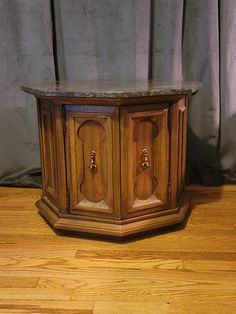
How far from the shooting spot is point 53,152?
1.66 m

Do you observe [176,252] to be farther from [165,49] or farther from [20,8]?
[20,8]

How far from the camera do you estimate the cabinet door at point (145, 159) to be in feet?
4.95

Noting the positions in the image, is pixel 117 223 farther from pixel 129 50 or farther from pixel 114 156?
pixel 129 50

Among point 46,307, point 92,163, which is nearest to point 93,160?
point 92,163

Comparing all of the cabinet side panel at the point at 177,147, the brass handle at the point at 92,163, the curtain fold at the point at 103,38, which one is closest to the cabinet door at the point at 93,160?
the brass handle at the point at 92,163

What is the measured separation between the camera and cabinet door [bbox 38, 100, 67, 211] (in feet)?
5.15

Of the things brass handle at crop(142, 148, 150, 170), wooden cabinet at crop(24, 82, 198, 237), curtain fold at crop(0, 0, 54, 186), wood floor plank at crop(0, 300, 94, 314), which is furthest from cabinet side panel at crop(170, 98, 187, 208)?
curtain fold at crop(0, 0, 54, 186)

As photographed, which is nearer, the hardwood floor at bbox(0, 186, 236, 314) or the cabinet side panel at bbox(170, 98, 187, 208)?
the hardwood floor at bbox(0, 186, 236, 314)

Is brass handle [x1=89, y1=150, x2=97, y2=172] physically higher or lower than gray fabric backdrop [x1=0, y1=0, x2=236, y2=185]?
lower

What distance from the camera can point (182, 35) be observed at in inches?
81.9

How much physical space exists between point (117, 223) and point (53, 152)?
0.42m

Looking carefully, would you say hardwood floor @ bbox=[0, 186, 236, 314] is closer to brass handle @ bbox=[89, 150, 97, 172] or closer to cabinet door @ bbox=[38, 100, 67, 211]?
cabinet door @ bbox=[38, 100, 67, 211]

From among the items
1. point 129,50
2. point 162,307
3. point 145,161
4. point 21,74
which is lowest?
point 162,307

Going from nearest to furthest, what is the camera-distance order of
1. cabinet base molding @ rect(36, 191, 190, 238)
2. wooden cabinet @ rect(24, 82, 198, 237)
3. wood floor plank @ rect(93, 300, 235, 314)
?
wood floor plank @ rect(93, 300, 235, 314)
wooden cabinet @ rect(24, 82, 198, 237)
cabinet base molding @ rect(36, 191, 190, 238)
